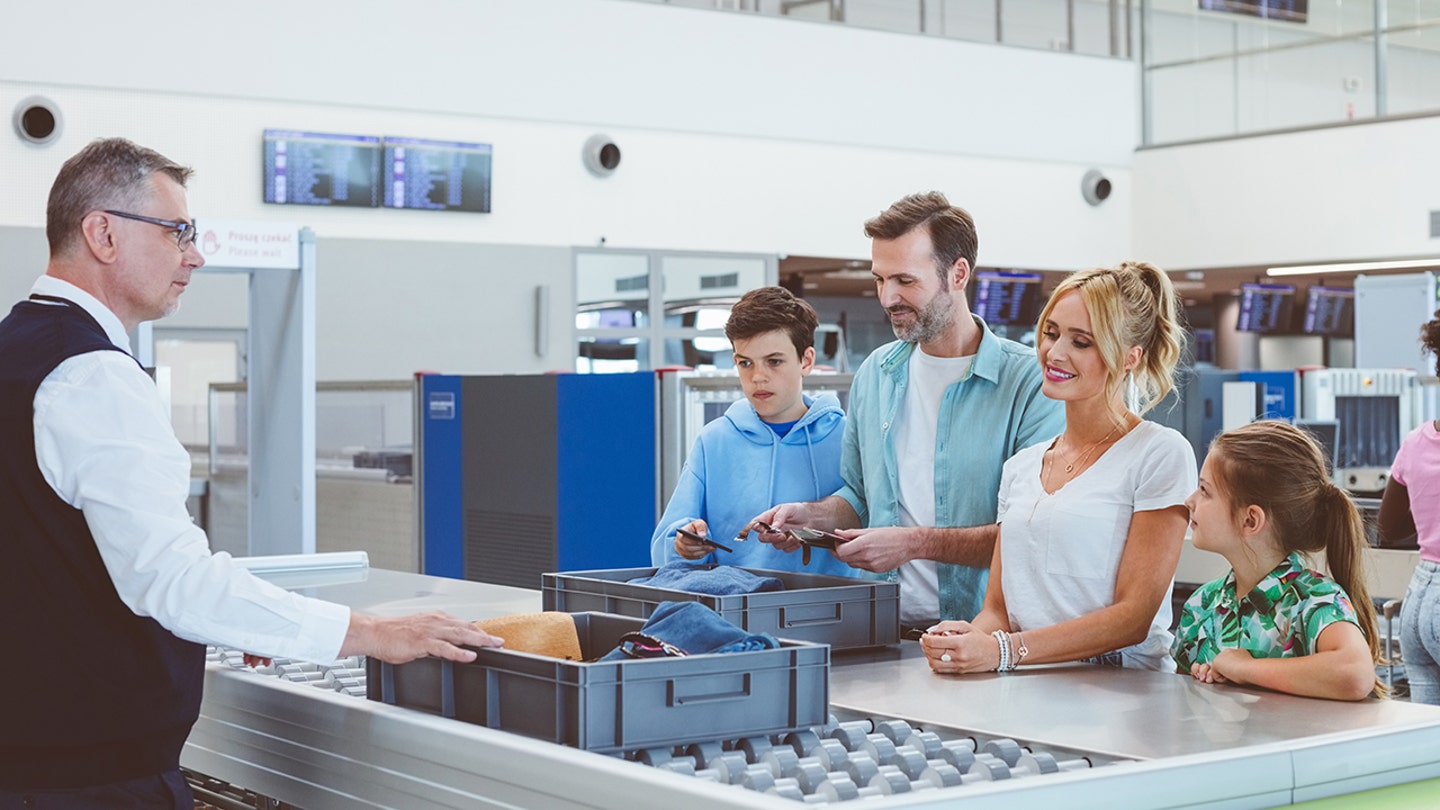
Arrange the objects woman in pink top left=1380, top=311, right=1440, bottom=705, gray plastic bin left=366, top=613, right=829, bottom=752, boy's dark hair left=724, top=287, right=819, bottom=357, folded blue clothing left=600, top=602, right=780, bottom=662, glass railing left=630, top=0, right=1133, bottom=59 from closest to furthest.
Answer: gray plastic bin left=366, top=613, right=829, bottom=752, folded blue clothing left=600, top=602, right=780, bottom=662, boy's dark hair left=724, top=287, right=819, bottom=357, woman in pink top left=1380, top=311, right=1440, bottom=705, glass railing left=630, top=0, right=1133, bottom=59

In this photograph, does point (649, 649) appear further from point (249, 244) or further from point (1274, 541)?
point (249, 244)

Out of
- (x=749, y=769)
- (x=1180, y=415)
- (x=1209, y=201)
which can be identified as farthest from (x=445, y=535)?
(x=1209, y=201)

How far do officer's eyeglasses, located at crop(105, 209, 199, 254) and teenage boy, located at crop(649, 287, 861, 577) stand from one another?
1.22 m

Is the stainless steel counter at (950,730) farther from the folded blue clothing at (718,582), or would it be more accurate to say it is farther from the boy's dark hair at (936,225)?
the boy's dark hair at (936,225)

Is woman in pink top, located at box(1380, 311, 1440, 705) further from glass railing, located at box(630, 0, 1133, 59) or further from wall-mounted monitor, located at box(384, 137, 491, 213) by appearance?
glass railing, located at box(630, 0, 1133, 59)

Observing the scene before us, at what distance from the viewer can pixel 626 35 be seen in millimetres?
11078

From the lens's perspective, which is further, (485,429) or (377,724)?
(485,429)

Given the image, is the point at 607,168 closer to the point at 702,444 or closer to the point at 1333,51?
the point at 1333,51

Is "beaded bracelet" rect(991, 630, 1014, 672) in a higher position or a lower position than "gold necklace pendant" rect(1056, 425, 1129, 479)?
lower

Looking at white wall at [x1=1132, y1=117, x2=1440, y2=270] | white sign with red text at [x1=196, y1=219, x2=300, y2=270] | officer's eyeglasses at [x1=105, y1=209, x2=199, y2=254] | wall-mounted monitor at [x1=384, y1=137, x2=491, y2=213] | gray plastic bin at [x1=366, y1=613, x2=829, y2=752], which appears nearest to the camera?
gray plastic bin at [x1=366, y1=613, x2=829, y2=752]

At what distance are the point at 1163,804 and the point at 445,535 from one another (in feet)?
15.5

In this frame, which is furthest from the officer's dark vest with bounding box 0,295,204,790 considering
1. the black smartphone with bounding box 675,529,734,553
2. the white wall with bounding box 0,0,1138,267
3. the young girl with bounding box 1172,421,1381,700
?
the white wall with bounding box 0,0,1138,267

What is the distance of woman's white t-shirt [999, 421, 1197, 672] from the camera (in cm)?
223

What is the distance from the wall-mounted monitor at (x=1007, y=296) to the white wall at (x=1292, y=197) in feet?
3.55
